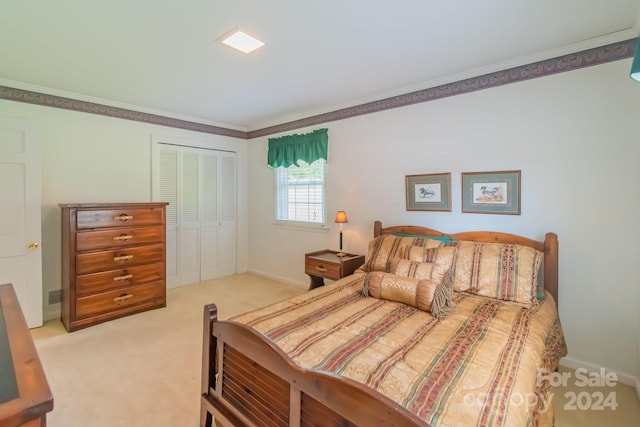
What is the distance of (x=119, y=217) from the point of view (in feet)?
10.9

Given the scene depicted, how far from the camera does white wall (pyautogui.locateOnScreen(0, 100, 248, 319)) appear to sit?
337cm

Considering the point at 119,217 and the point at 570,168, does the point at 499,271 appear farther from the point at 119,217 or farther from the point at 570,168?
the point at 119,217

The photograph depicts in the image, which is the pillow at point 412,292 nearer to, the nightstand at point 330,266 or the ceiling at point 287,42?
the nightstand at point 330,266

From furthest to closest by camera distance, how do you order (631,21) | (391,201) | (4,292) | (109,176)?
(109,176), (391,201), (631,21), (4,292)

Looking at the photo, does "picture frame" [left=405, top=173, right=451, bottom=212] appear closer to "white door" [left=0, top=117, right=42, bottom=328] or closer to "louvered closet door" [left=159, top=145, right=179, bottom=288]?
"louvered closet door" [left=159, top=145, right=179, bottom=288]

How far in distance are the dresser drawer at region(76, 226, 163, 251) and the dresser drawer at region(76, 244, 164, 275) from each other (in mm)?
67

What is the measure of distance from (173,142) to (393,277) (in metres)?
3.70

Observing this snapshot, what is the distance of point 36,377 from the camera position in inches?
35.8

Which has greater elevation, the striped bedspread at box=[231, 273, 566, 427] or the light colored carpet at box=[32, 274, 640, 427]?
the striped bedspread at box=[231, 273, 566, 427]

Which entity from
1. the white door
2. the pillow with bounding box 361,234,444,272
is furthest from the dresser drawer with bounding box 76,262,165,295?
the pillow with bounding box 361,234,444,272

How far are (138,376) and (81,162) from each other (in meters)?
2.67

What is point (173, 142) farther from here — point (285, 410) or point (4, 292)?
point (285, 410)

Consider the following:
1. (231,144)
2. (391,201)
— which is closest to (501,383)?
(391,201)

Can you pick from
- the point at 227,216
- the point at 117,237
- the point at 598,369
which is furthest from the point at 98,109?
the point at 598,369
